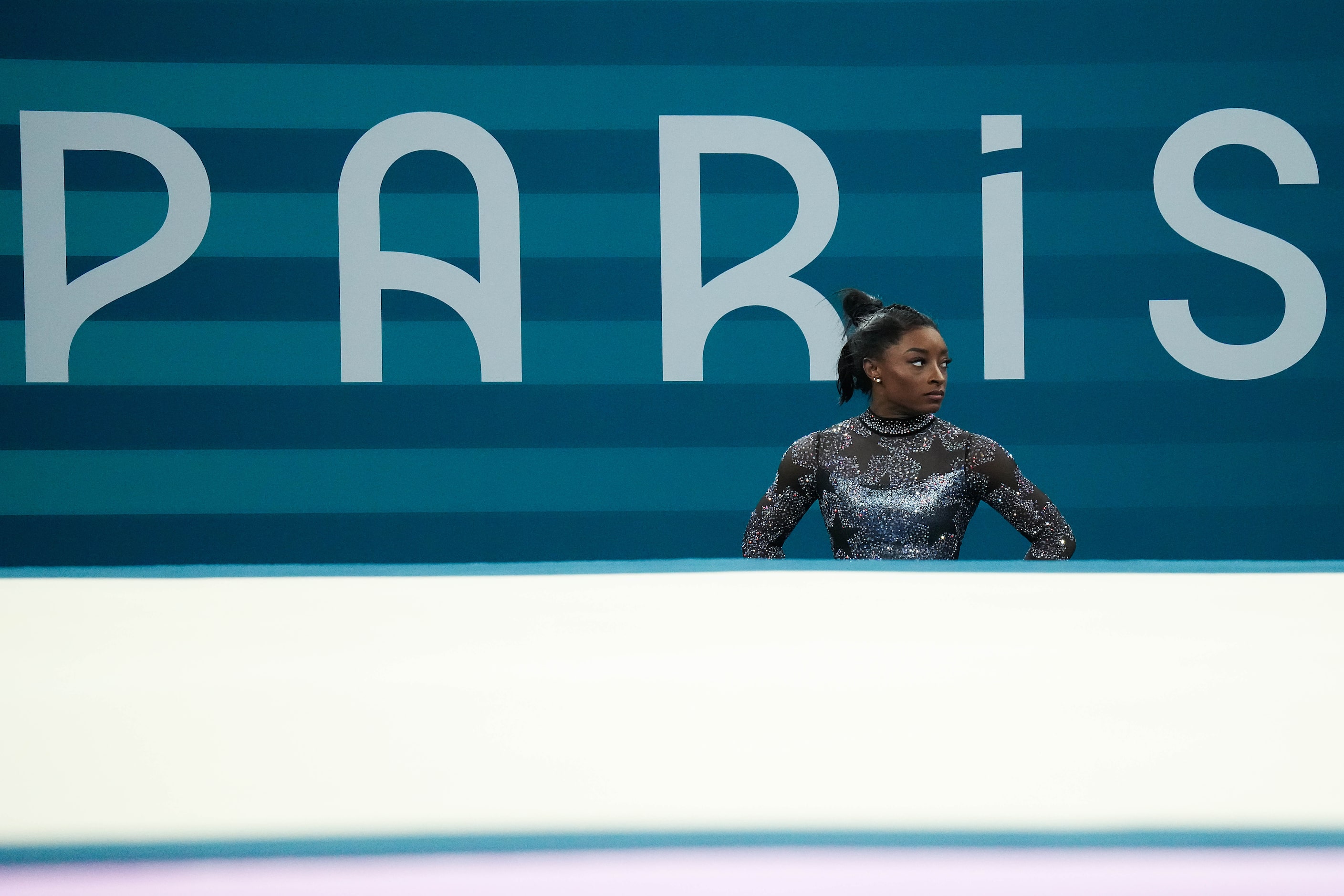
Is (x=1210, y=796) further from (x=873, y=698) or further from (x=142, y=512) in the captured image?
(x=142, y=512)

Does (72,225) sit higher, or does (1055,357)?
(72,225)

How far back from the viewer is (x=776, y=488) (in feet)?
5.28

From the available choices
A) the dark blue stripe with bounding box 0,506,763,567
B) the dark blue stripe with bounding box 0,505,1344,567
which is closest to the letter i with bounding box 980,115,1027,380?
the dark blue stripe with bounding box 0,505,1344,567

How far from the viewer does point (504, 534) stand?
2316 mm

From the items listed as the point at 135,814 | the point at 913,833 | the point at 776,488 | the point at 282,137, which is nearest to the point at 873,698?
the point at 913,833

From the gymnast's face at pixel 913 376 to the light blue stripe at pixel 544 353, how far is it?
2.22ft

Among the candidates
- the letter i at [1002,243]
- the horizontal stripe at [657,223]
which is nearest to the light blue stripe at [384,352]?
the horizontal stripe at [657,223]

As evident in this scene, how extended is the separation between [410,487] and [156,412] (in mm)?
579

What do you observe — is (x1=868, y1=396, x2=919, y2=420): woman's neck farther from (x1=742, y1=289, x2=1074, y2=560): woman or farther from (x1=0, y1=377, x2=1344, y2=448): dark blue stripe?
(x1=0, y1=377, x2=1344, y2=448): dark blue stripe

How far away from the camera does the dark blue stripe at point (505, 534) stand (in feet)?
7.57

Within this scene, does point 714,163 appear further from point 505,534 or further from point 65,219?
point 65,219

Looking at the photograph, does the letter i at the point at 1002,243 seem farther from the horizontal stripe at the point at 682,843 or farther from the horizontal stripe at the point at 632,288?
the horizontal stripe at the point at 682,843

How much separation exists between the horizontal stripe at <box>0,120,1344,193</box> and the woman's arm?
932 mm

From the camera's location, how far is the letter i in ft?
7.39
